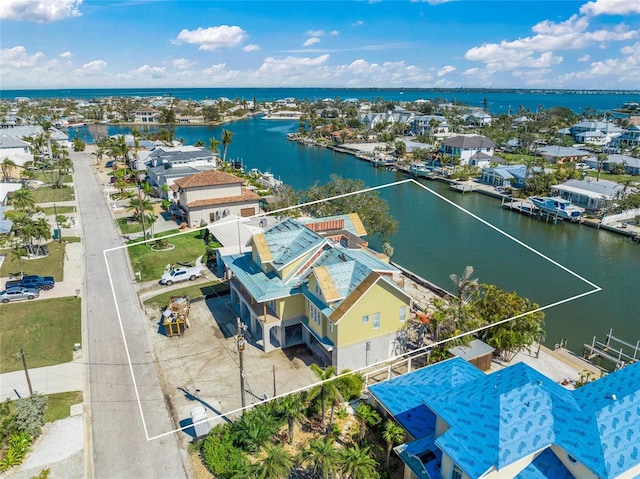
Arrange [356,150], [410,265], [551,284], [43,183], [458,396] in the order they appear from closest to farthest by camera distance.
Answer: [458,396], [551,284], [410,265], [43,183], [356,150]

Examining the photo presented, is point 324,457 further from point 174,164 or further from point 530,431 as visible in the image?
point 174,164

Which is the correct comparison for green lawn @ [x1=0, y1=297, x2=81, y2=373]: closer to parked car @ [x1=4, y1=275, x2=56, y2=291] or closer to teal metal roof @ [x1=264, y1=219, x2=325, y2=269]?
parked car @ [x1=4, y1=275, x2=56, y2=291]

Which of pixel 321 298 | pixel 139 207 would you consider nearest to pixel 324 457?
pixel 321 298

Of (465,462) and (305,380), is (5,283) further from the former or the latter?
(465,462)

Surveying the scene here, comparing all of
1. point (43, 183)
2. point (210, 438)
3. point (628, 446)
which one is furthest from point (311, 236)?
point (43, 183)

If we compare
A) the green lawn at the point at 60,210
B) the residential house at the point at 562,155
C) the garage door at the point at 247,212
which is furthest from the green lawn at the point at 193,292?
the residential house at the point at 562,155

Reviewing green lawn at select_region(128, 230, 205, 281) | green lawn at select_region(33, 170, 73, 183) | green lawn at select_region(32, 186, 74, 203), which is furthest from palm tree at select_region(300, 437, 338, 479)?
green lawn at select_region(33, 170, 73, 183)
